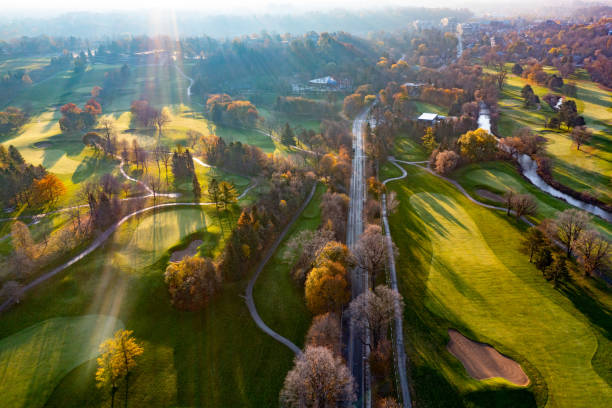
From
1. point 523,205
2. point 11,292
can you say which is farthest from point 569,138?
point 11,292

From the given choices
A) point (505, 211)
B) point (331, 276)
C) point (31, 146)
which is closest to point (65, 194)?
point (31, 146)

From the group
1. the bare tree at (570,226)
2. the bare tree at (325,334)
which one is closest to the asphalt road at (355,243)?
the bare tree at (325,334)

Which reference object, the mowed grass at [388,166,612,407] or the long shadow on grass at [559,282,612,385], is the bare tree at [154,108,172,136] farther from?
the long shadow on grass at [559,282,612,385]

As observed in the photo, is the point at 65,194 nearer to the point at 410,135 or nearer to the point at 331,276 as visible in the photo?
the point at 331,276

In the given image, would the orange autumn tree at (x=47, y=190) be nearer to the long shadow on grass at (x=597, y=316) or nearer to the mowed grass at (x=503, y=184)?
the mowed grass at (x=503, y=184)

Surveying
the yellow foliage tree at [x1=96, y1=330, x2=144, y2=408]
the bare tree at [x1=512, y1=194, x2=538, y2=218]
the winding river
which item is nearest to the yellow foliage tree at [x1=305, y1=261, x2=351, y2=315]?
the yellow foliage tree at [x1=96, y1=330, x2=144, y2=408]

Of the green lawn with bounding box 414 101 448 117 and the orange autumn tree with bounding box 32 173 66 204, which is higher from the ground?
the green lawn with bounding box 414 101 448 117
